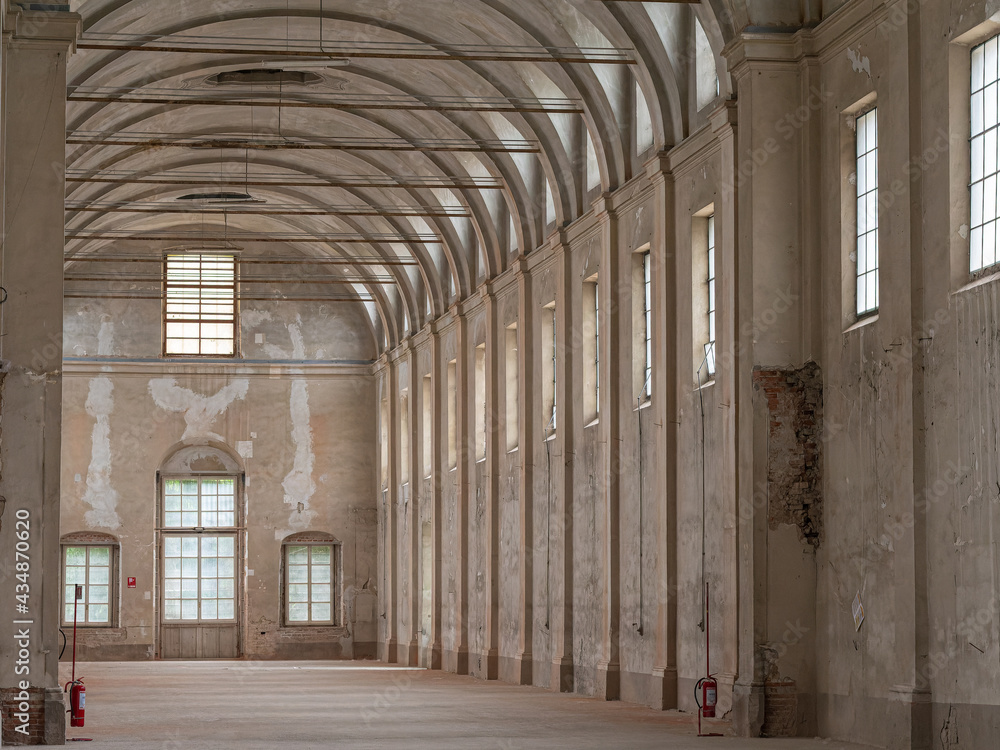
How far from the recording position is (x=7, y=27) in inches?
602

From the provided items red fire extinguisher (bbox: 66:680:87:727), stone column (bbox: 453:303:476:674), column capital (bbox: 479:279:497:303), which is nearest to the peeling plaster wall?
stone column (bbox: 453:303:476:674)

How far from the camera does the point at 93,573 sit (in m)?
40.2

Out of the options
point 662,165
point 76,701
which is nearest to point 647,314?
point 662,165

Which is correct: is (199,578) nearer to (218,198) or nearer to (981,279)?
Answer: (218,198)

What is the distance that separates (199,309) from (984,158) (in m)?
31.7

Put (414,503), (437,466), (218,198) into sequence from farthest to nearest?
(218,198)
(414,503)
(437,466)

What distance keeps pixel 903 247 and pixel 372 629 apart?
98.3 ft

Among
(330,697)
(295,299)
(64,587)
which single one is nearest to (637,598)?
(330,697)

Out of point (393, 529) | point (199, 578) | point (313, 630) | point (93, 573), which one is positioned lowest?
point (313, 630)

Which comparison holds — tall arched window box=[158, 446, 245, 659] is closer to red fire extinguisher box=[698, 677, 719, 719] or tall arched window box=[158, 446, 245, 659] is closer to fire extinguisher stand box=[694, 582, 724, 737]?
fire extinguisher stand box=[694, 582, 724, 737]

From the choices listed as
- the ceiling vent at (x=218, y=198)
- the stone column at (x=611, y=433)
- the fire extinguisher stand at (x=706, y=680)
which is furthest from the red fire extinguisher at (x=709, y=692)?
the ceiling vent at (x=218, y=198)

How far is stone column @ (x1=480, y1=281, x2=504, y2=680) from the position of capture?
29406mm

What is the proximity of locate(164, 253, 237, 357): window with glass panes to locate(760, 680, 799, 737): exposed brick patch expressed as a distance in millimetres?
28480

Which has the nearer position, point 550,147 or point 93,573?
point 550,147
